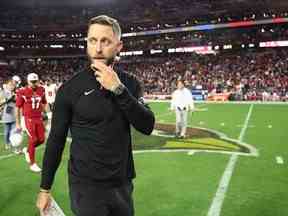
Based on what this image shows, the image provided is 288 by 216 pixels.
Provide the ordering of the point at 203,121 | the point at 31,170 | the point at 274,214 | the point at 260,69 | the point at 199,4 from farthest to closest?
the point at 199,4, the point at 260,69, the point at 203,121, the point at 31,170, the point at 274,214

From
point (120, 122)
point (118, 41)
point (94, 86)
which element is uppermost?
point (118, 41)

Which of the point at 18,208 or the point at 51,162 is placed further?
the point at 18,208

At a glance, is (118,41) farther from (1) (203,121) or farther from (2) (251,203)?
(1) (203,121)

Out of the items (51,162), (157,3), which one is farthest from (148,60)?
(51,162)

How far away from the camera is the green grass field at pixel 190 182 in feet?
21.4

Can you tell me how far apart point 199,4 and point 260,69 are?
14187mm

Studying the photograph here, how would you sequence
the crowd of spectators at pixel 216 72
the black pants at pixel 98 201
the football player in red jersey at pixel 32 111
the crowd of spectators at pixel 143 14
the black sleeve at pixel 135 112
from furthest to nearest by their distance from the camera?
1. the crowd of spectators at pixel 143 14
2. the crowd of spectators at pixel 216 72
3. the football player in red jersey at pixel 32 111
4. the black pants at pixel 98 201
5. the black sleeve at pixel 135 112

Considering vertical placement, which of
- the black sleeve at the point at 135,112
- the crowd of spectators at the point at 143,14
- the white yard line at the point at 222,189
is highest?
the crowd of spectators at the point at 143,14

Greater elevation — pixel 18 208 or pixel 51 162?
pixel 51 162

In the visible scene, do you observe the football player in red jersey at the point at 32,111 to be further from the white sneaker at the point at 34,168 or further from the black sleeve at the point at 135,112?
the black sleeve at the point at 135,112

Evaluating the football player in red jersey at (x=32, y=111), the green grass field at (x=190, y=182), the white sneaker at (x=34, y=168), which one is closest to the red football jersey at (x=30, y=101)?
the football player in red jersey at (x=32, y=111)

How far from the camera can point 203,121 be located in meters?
19.3

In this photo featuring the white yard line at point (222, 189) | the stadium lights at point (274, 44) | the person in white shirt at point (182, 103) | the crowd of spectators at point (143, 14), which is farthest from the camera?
the crowd of spectators at point (143, 14)

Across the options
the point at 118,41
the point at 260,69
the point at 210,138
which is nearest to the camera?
the point at 118,41
